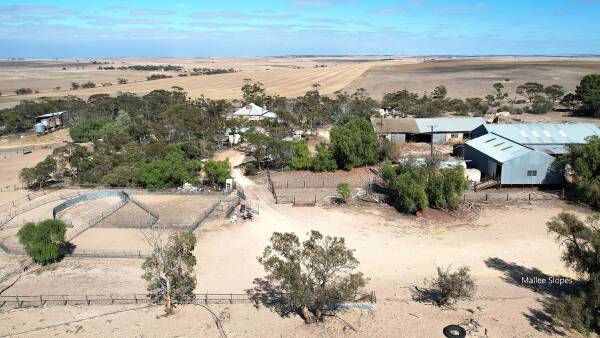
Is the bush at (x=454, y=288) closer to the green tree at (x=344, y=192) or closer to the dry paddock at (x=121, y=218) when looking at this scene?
the green tree at (x=344, y=192)

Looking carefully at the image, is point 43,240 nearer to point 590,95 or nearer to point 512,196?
point 512,196

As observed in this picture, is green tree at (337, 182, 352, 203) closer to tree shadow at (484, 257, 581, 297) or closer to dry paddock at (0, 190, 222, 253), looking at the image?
dry paddock at (0, 190, 222, 253)

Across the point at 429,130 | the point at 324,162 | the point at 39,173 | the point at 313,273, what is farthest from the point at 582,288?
the point at 39,173

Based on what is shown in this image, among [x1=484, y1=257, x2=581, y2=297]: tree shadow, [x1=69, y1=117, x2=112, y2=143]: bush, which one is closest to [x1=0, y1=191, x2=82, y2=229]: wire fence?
[x1=69, y1=117, x2=112, y2=143]: bush

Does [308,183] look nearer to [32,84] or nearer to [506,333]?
[506,333]

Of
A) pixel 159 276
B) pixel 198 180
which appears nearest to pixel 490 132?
pixel 198 180

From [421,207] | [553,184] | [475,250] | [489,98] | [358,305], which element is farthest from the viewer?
[489,98]

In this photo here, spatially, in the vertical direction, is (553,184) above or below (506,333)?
above
